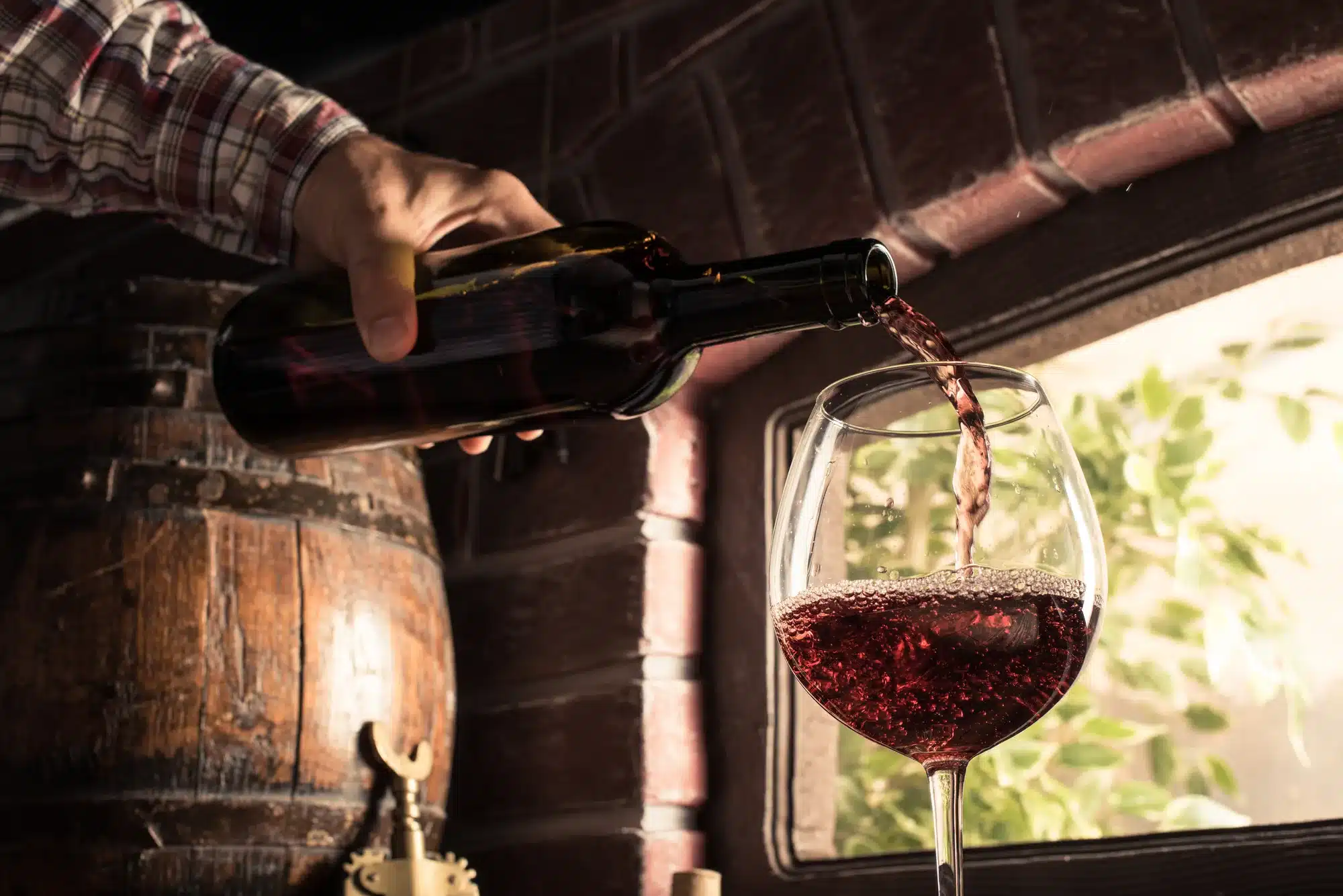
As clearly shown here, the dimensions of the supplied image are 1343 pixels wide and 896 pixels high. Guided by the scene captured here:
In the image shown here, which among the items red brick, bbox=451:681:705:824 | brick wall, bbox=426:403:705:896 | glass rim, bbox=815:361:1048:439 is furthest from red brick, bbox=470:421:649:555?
glass rim, bbox=815:361:1048:439

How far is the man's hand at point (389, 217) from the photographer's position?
882mm

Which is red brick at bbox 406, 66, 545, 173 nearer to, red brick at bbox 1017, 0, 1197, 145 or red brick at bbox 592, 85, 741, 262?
Result: red brick at bbox 592, 85, 741, 262

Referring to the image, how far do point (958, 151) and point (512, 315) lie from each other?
1.23 ft

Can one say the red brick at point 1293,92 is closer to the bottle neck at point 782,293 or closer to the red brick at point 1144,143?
the red brick at point 1144,143

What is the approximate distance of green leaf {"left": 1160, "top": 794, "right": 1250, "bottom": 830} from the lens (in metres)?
1.03

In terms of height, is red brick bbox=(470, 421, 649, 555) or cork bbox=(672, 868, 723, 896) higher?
red brick bbox=(470, 421, 649, 555)

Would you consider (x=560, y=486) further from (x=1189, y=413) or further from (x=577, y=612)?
(x=1189, y=413)

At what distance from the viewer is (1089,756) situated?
3.73 feet

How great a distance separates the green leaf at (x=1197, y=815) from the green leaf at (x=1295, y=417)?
27 centimetres

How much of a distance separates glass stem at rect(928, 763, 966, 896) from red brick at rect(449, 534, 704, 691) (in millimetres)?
519

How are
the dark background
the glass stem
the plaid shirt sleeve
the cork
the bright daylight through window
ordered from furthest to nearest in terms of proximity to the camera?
the dark background < the plaid shirt sleeve < the bright daylight through window < the cork < the glass stem

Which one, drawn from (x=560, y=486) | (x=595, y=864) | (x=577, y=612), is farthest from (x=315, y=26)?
(x=595, y=864)

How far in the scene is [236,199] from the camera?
1102mm

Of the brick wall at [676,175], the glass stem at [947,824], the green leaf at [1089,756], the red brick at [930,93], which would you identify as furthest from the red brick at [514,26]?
the glass stem at [947,824]
